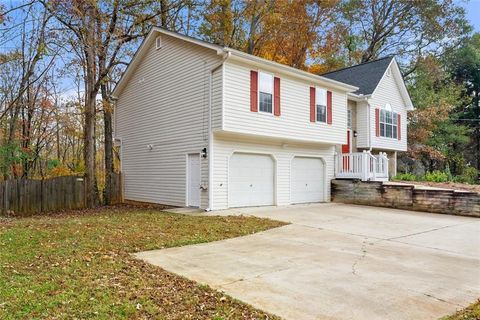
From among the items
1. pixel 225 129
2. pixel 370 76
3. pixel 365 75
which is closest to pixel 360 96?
pixel 370 76

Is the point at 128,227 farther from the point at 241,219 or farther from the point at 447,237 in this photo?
the point at 447,237

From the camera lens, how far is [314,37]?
25.4 m

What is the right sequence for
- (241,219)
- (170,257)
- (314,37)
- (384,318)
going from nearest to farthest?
1. (384,318)
2. (170,257)
3. (241,219)
4. (314,37)

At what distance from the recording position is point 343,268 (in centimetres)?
572

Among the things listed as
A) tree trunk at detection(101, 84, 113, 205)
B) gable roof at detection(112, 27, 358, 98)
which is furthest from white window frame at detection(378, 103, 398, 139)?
tree trunk at detection(101, 84, 113, 205)

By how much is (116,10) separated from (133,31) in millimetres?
1793

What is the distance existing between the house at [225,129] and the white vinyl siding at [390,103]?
2613 mm

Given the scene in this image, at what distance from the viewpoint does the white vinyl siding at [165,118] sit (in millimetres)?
12773

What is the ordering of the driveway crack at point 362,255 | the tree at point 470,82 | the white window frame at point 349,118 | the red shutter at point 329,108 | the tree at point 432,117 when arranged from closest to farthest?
the driveway crack at point 362,255 → the red shutter at point 329,108 → the white window frame at point 349,118 → the tree at point 432,117 → the tree at point 470,82

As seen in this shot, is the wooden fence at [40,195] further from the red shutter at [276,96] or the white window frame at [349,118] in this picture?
the white window frame at [349,118]

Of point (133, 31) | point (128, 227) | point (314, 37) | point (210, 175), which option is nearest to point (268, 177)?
point (210, 175)

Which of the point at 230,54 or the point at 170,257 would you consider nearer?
the point at 170,257

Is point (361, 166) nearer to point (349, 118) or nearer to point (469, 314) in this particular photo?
point (349, 118)

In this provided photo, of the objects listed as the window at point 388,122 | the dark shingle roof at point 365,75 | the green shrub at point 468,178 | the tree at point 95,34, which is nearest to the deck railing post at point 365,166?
the dark shingle roof at point 365,75
